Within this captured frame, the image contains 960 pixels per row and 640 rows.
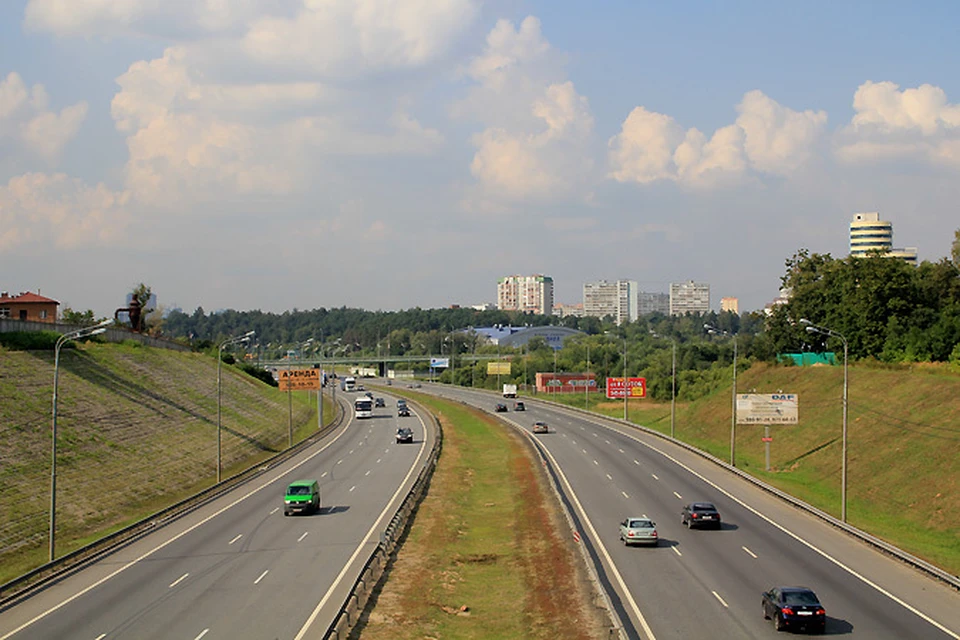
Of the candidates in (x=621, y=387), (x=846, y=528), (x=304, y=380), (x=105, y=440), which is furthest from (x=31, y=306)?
(x=846, y=528)

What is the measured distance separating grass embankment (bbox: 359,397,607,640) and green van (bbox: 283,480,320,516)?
229 inches

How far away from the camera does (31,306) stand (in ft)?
355

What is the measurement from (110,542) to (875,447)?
159ft

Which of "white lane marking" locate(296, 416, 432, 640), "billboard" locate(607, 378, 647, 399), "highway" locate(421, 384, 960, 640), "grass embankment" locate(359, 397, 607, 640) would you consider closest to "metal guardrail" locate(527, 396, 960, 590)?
"highway" locate(421, 384, 960, 640)

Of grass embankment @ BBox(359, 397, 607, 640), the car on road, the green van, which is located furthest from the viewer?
the green van

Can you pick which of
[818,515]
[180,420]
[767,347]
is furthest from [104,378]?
[767,347]

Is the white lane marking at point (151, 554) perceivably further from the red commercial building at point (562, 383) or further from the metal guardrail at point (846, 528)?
the red commercial building at point (562, 383)

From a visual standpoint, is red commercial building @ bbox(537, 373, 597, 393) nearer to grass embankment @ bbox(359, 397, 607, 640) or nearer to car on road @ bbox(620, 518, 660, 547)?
grass embankment @ bbox(359, 397, 607, 640)

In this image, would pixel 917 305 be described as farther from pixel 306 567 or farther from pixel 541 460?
pixel 306 567

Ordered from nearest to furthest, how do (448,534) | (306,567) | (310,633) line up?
(310,633)
(306,567)
(448,534)

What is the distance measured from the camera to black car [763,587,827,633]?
27.3m

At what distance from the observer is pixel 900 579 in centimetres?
3503

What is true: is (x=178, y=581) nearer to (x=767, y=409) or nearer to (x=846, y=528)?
(x=846, y=528)

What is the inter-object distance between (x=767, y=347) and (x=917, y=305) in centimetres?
2022
